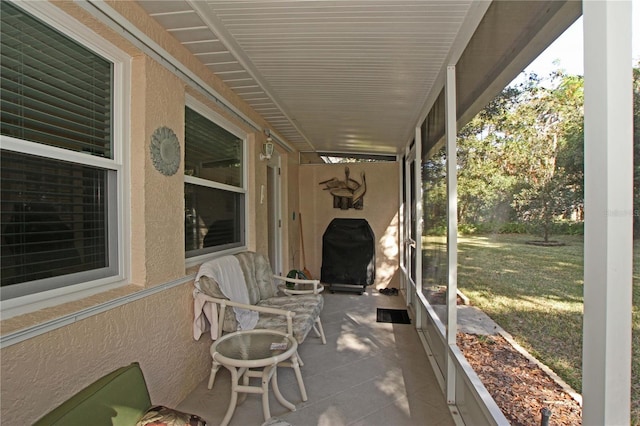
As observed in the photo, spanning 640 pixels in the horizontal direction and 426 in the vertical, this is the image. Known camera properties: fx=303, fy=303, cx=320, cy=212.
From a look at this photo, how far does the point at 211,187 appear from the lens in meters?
2.83

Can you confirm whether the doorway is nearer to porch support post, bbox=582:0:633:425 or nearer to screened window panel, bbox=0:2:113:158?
screened window panel, bbox=0:2:113:158

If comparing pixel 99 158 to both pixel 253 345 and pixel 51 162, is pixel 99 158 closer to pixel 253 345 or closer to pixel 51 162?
pixel 51 162

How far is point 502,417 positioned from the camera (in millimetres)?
1435

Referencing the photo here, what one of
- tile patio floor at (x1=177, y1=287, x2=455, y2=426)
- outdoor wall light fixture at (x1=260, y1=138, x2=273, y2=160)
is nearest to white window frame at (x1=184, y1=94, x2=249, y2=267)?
outdoor wall light fixture at (x1=260, y1=138, x2=273, y2=160)

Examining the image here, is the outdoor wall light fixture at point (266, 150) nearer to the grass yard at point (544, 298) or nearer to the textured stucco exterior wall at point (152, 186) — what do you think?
the textured stucco exterior wall at point (152, 186)

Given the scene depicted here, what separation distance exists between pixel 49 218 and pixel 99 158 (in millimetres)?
402

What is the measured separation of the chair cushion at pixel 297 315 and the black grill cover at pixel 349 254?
2.24 m

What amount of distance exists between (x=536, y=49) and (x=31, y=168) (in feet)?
7.25

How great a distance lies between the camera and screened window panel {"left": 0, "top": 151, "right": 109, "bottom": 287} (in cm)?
127

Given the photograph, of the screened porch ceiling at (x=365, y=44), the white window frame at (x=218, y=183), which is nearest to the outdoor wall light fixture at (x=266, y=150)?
the white window frame at (x=218, y=183)

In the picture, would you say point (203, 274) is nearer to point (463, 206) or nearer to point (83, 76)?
point (83, 76)

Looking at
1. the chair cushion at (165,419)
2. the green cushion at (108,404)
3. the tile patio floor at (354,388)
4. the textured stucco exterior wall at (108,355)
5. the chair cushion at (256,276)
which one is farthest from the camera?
the chair cushion at (256,276)

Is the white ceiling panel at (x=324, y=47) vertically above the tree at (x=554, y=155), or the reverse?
the white ceiling panel at (x=324, y=47)

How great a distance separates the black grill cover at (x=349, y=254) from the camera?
5.36 metres
